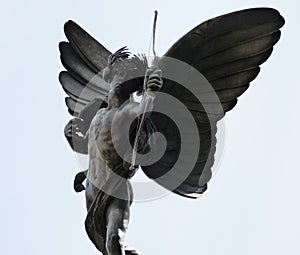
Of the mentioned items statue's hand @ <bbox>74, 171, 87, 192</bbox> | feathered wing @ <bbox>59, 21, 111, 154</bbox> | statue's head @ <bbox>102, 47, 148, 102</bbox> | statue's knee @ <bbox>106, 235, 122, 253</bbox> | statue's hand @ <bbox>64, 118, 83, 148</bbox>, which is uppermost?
feathered wing @ <bbox>59, 21, 111, 154</bbox>

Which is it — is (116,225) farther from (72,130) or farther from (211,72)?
(211,72)

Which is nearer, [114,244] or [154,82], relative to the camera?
[154,82]

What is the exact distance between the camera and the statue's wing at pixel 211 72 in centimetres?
1378

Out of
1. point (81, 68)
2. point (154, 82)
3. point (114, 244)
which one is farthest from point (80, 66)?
point (114, 244)

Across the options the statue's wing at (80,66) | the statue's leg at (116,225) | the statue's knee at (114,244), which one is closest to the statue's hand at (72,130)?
the statue's wing at (80,66)

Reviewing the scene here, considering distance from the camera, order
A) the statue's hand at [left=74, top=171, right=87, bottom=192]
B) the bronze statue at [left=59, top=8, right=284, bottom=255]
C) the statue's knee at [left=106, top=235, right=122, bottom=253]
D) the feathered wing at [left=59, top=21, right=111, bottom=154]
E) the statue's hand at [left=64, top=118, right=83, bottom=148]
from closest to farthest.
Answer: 1. the statue's knee at [left=106, top=235, right=122, bottom=253]
2. the bronze statue at [left=59, top=8, right=284, bottom=255]
3. the statue's hand at [left=64, top=118, right=83, bottom=148]
4. the statue's hand at [left=74, top=171, right=87, bottom=192]
5. the feathered wing at [left=59, top=21, right=111, bottom=154]

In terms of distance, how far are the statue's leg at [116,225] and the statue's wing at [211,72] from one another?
685 mm

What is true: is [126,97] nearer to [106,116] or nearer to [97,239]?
[106,116]

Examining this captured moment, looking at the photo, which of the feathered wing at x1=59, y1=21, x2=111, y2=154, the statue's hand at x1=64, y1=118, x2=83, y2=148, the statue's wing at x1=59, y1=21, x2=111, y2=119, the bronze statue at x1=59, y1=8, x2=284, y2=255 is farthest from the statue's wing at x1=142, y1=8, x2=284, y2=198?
the statue's wing at x1=59, y1=21, x2=111, y2=119

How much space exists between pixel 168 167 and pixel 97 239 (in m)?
1.11

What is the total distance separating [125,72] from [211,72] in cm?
89

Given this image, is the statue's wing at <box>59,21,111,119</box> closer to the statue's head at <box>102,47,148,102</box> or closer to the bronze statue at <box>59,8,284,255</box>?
the bronze statue at <box>59,8,284,255</box>

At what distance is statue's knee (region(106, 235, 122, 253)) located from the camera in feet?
44.1

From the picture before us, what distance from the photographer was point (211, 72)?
46.6 ft
